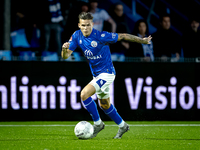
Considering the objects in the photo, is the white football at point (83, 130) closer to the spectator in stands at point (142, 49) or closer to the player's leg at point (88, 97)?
the player's leg at point (88, 97)

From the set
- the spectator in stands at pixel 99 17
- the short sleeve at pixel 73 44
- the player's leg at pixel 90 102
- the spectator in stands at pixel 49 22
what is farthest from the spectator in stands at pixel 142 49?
the player's leg at pixel 90 102

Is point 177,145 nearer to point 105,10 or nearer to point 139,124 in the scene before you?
point 139,124

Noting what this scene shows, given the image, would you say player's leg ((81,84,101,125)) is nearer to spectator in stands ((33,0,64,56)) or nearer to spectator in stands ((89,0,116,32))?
spectator in stands ((33,0,64,56))

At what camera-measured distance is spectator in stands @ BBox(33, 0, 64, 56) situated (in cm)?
989

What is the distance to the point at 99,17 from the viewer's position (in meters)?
10.2

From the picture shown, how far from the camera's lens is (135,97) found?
8.82 meters

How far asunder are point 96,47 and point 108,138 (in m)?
1.47

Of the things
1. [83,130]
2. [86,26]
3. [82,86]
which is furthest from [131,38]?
[82,86]

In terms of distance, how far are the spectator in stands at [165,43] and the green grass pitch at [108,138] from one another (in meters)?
1.81

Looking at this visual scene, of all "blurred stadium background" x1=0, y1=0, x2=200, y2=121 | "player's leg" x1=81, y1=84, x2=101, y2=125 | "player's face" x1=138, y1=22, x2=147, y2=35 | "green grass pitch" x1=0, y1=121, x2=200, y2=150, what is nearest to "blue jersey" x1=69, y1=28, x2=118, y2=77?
"player's leg" x1=81, y1=84, x2=101, y2=125

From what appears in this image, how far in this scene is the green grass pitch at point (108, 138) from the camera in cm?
500

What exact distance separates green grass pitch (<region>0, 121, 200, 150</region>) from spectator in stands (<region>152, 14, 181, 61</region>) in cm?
181

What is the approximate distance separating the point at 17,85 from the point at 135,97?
2771 millimetres

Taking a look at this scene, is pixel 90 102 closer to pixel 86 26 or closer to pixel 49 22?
pixel 86 26
